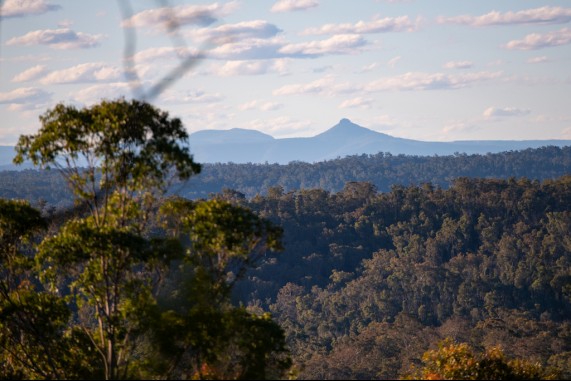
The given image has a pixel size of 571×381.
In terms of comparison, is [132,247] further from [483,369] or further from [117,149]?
[483,369]

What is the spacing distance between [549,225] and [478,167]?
99.4m

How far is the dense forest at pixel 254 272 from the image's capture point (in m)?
14.4

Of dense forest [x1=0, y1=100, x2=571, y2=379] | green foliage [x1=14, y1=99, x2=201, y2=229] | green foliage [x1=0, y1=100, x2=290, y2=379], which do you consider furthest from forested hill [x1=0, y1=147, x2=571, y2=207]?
green foliage [x1=14, y1=99, x2=201, y2=229]

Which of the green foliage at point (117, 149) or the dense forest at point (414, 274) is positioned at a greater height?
Answer: the green foliage at point (117, 149)

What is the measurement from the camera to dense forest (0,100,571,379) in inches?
567

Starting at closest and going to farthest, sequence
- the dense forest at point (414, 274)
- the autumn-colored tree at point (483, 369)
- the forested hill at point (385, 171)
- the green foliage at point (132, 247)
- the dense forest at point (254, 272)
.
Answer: the green foliage at point (132, 247)
the dense forest at point (254, 272)
the autumn-colored tree at point (483, 369)
the dense forest at point (414, 274)
the forested hill at point (385, 171)

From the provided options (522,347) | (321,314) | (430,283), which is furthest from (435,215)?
(522,347)

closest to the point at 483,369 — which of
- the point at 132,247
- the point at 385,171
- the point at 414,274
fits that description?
the point at 132,247

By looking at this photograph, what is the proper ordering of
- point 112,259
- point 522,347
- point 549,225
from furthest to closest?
point 549,225 < point 522,347 < point 112,259

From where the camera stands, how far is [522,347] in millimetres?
50531

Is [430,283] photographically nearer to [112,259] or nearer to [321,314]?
[321,314]

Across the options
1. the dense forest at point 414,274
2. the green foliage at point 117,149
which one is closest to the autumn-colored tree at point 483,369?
the green foliage at point 117,149

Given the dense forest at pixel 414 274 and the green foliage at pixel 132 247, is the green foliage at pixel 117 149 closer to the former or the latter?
the green foliage at pixel 132 247

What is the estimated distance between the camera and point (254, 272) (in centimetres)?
7856
